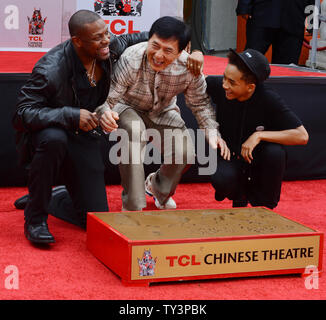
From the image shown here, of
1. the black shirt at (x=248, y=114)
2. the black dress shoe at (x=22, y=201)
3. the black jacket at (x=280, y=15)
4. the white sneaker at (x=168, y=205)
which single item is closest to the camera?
the black shirt at (x=248, y=114)

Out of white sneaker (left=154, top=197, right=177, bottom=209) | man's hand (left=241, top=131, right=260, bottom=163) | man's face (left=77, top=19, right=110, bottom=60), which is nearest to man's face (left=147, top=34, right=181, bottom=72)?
man's face (left=77, top=19, right=110, bottom=60)

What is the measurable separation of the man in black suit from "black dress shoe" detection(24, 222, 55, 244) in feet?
7.49

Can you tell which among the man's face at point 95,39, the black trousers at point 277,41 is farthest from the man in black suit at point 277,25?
the man's face at point 95,39

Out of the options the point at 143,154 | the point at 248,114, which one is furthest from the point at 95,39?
the point at 248,114

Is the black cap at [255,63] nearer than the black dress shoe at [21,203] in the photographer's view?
Yes

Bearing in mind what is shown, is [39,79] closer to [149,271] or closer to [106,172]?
[149,271]

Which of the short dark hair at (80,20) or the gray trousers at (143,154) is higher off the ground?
the short dark hair at (80,20)

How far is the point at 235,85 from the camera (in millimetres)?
2289

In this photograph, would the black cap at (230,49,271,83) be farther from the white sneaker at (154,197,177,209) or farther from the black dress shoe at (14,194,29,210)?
the black dress shoe at (14,194,29,210)

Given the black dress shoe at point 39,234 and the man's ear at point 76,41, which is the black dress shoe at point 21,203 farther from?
the man's ear at point 76,41

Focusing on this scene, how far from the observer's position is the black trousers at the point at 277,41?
3.97 m

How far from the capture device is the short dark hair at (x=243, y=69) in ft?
7.41

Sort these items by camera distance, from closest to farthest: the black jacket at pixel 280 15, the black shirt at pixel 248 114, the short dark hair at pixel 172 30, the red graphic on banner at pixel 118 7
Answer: the short dark hair at pixel 172 30 < the black shirt at pixel 248 114 < the black jacket at pixel 280 15 < the red graphic on banner at pixel 118 7

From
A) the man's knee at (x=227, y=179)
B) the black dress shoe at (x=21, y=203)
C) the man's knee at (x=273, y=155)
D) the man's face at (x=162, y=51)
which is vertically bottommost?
the black dress shoe at (x=21, y=203)
